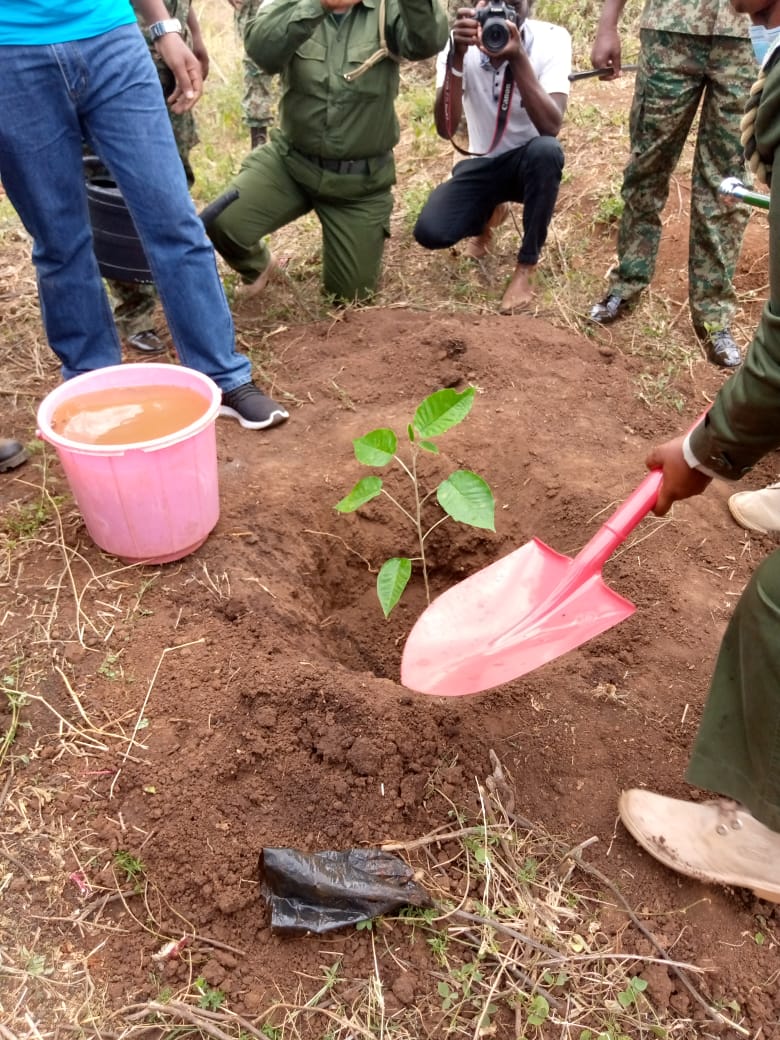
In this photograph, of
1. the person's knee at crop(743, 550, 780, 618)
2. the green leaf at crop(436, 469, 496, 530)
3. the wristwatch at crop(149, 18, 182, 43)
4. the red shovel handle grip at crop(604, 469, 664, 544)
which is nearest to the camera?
the person's knee at crop(743, 550, 780, 618)

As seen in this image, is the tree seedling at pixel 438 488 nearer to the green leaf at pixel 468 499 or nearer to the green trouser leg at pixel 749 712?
the green leaf at pixel 468 499

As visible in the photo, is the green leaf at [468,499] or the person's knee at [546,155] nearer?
the green leaf at [468,499]

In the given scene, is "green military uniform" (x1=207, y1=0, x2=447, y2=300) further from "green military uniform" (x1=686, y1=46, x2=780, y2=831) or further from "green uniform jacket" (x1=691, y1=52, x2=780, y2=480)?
"green military uniform" (x1=686, y1=46, x2=780, y2=831)

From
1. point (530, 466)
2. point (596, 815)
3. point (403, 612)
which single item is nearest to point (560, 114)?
point (530, 466)

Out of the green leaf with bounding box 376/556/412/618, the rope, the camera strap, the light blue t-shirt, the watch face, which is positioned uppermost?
the light blue t-shirt

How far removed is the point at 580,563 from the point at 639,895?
0.62 m

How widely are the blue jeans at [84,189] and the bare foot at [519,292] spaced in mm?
1234

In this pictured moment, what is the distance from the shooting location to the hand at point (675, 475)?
1.42 metres

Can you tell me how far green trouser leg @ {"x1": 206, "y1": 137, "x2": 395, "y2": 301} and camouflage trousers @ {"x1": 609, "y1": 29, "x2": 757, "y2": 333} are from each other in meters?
0.96

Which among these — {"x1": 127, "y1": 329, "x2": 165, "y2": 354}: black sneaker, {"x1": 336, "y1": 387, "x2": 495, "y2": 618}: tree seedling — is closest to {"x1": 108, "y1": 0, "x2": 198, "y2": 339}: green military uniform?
{"x1": 127, "y1": 329, "x2": 165, "y2": 354}: black sneaker

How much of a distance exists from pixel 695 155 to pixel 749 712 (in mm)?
2262

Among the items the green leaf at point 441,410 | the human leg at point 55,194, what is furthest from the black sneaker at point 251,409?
the green leaf at point 441,410

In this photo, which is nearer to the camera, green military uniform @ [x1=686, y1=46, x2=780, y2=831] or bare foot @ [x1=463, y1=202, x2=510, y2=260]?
green military uniform @ [x1=686, y1=46, x2=780, y2=831]

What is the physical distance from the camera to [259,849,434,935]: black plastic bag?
4.49 feet
